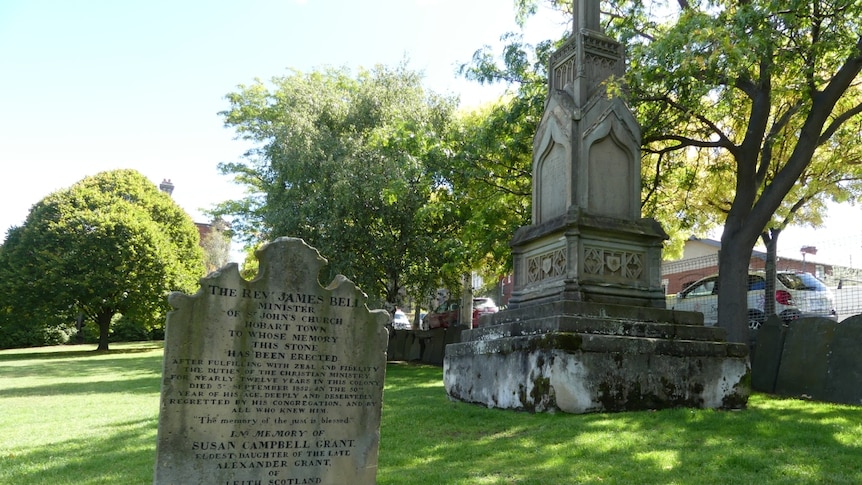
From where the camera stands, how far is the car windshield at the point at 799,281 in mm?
16766

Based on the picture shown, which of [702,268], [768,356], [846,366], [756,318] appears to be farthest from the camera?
[702,268]

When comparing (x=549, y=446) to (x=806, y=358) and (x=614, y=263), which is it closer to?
(x=614, y=263)

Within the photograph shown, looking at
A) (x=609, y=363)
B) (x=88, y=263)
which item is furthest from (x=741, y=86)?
(x=88, y=263)

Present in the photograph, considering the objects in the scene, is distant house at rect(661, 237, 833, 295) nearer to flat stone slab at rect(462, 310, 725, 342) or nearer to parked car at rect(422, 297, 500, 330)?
flat stone slab at rect(462, 310, 725, 342)

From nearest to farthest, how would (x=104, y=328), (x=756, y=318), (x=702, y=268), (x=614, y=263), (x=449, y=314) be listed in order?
(x=614, y=263) → (x=756, y=318) → (x=702, y=268) → (x=449, y=314) → (x=104, y=328)

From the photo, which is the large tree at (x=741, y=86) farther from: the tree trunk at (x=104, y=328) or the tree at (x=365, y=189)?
the tree trunk at (x=104, y=328)

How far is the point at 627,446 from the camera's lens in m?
6.45

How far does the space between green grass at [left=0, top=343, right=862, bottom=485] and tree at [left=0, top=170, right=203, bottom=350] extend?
1121 inches

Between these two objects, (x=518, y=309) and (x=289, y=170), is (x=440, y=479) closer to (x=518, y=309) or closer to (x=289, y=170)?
(x=518, y=309)

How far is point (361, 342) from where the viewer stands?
5410 mm

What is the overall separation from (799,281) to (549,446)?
13.3m

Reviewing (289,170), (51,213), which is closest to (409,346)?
(289,170)

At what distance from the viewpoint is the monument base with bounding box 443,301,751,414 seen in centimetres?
805

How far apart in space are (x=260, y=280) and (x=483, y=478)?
8.34 ft
